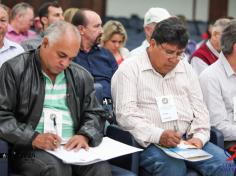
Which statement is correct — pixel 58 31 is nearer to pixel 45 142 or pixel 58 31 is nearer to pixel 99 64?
pixel 45 142

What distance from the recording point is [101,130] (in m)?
2.89

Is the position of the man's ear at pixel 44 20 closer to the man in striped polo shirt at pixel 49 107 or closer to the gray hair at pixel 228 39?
the gray hair at pixel 228 39

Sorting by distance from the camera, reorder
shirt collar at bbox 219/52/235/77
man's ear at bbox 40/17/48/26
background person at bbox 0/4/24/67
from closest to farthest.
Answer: shirt collar at bbox 219/52/235/77 < background person at bbox 0/4/24/67 < man's ear at bbox 40/17/48/26

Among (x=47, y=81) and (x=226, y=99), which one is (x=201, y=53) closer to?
(x=226, y=99)

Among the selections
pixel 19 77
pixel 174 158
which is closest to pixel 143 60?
pixel 174 158

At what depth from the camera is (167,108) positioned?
10.3 ft

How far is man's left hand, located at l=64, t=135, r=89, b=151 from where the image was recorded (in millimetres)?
2656

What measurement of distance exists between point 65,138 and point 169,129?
681mm

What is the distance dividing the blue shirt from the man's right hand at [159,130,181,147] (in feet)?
3.24

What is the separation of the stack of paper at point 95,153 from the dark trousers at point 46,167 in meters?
0.05

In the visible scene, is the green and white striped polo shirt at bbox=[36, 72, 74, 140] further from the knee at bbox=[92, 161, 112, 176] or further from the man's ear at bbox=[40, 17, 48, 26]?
the man's ear at bbox=[40, 17, 48, 26]

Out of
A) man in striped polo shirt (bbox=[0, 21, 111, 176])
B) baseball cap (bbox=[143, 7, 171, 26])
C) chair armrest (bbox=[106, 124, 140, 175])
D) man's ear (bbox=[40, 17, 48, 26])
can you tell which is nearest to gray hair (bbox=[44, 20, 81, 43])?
A: man in striped polo shirt (bbox=[0, 21, 111, 176])

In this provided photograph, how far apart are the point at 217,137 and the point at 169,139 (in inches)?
19.5

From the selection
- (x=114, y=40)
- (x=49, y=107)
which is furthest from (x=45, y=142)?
(x=114, y=40)
